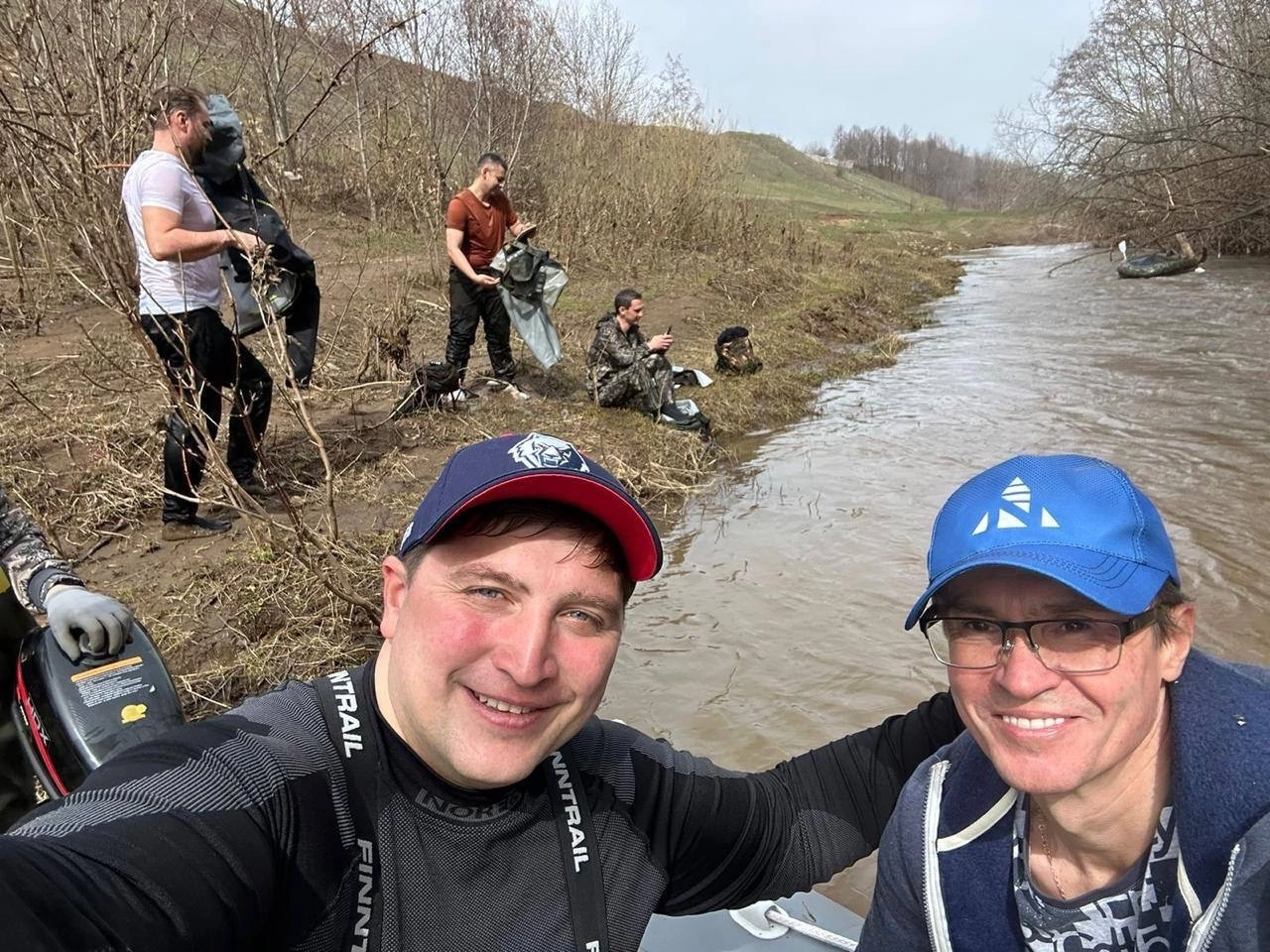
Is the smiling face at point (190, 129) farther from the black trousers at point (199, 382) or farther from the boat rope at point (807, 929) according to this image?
the boat rope at point (807, 929)

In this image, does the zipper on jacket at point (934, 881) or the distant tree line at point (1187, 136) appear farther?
the distant tree line at point (1187, 136)

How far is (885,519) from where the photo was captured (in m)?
5.94

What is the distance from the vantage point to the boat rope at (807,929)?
7.16 feet

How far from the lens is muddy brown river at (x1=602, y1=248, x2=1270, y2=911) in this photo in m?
3.84

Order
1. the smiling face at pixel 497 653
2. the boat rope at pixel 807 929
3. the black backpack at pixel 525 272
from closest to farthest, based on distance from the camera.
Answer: the smiling face at pixel 497 653 → the boat rope at pixel 807 929 → the black backpack at pixel 525 272

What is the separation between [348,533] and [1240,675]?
413cm

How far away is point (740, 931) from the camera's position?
227cm

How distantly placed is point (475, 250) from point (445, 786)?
20.3ft

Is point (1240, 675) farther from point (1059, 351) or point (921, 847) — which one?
point (1059, 351)

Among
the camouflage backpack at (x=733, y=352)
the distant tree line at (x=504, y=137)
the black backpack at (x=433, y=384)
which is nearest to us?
the black backpack at (x=433, y=384)

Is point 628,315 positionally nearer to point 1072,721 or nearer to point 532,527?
point 532,527

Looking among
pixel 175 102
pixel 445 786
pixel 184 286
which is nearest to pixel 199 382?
pixel 184 286

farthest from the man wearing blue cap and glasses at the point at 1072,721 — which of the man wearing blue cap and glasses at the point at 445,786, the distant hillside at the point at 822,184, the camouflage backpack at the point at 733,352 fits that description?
the distant hillside at the point at 822,184

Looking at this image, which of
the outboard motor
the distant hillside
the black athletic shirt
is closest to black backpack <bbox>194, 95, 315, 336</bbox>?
the outboard motor
